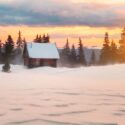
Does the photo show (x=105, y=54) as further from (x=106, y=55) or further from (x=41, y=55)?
(x=41, y=55)

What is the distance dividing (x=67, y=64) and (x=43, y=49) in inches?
1115

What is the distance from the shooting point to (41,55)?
245 ft

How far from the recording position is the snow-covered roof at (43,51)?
245 ft

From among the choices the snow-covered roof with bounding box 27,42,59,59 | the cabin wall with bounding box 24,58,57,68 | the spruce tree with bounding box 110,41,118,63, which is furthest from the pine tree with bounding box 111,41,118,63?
the cabin wall with bounding box 24,58,57,68

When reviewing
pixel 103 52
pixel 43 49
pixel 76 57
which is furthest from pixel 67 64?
pixel 43 49

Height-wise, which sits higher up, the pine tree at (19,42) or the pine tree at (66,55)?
the pine tree at (19,42)

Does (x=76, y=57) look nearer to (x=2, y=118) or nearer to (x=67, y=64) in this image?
Answer: (x=67, y=64)

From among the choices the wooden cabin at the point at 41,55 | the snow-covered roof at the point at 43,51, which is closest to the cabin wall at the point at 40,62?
the wooden cabin at the point at 41,55

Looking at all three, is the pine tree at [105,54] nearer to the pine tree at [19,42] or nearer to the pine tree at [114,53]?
the pine tree at [114,53]

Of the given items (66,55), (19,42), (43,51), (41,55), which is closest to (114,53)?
(43,51)

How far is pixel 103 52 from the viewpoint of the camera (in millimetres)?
87812

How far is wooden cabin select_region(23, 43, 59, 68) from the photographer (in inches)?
2936

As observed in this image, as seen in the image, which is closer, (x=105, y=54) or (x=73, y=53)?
(x=105, y=54)

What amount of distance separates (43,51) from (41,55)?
1.25 m
